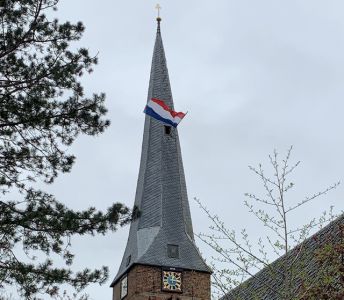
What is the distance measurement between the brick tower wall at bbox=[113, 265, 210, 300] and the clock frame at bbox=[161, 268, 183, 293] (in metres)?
0.12

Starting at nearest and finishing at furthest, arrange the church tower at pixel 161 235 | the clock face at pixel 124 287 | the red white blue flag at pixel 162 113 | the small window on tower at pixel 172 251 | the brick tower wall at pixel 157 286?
the brick tower wall at pixel 157 286 → the church tower at pixel 161 235 → the small window on tower at pixel 172 251 → the clock face at pixel 124 287 → the red white blue flag at pixel 162 113

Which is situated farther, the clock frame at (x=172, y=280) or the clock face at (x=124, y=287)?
the clock face at (x=124, y=287)

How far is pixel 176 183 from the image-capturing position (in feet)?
106

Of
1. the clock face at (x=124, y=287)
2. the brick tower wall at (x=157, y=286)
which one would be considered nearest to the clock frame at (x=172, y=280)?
the brick tower wall at (x=157, y=286)

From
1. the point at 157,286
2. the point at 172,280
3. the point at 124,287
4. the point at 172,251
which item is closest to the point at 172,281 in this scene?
the point at 172,280

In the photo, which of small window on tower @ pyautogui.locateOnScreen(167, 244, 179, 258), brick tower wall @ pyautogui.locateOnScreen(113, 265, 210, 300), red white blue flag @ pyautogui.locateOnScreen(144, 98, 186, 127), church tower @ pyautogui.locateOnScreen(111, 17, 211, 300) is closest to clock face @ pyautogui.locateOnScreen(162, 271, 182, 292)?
church tower @ pyautogui.locateOnScreen(111, 17, 211, 300)

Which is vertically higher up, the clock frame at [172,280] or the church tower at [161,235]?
the church tower at [161,235]

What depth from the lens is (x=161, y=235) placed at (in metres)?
31.0

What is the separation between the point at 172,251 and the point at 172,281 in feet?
4.09

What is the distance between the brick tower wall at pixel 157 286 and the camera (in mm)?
29875

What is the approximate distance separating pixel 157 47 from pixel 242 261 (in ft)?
81.4

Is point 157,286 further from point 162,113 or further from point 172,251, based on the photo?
point 162,113

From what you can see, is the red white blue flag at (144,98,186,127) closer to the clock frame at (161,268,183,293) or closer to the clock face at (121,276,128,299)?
the clock frame at (161,268,183,293)

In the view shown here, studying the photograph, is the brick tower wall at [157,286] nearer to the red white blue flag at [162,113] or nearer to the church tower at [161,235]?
the church tower at [161,235]
